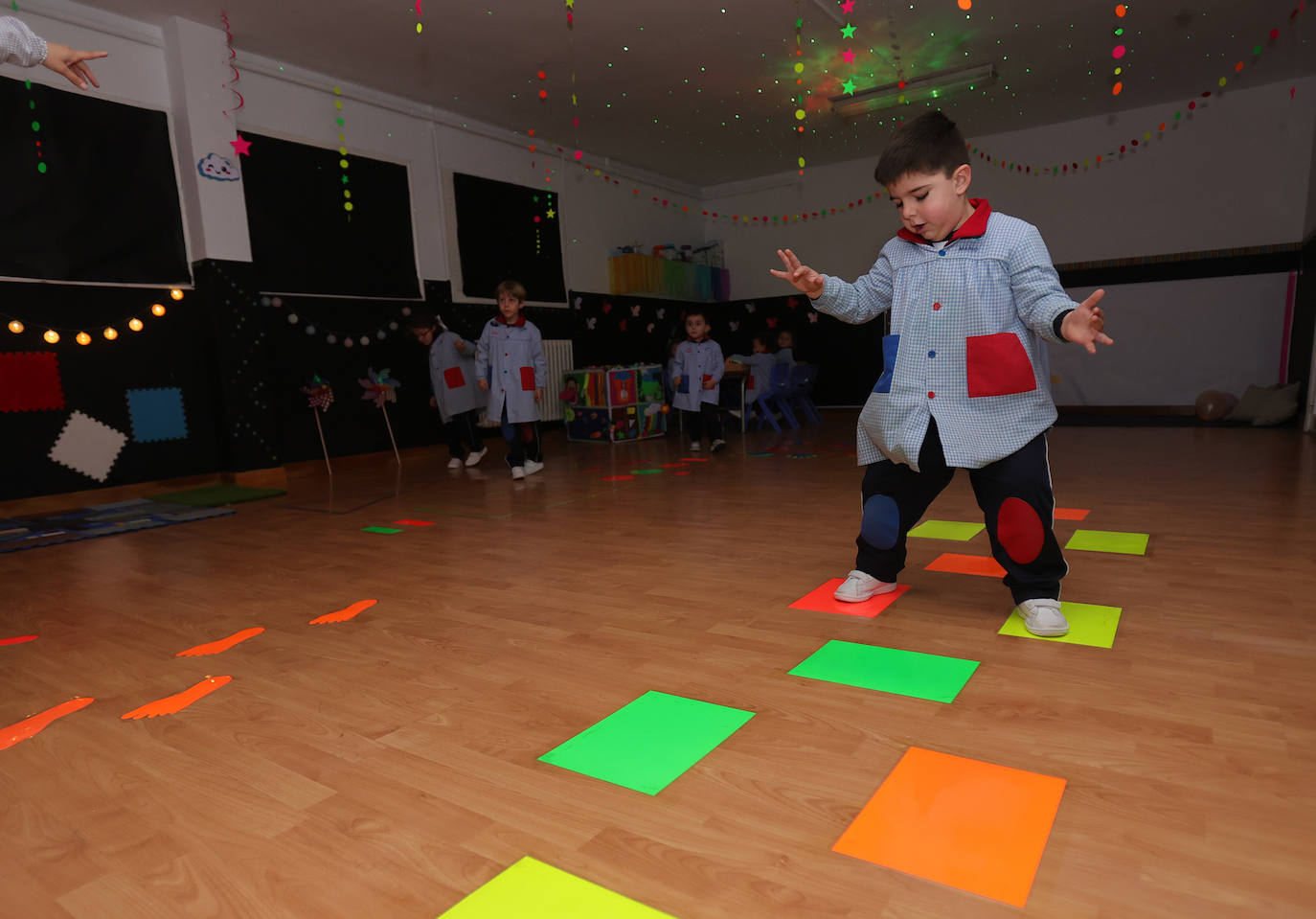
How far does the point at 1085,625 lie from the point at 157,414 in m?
5.08

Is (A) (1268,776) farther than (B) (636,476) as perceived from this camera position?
No

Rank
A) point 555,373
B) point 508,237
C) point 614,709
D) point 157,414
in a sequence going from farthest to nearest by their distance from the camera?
point 555,373 < point 508,237 < point 157,414 < point 614,709

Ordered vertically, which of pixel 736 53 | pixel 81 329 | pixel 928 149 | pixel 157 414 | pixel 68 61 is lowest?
pixel 157 414

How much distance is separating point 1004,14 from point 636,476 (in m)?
3.77

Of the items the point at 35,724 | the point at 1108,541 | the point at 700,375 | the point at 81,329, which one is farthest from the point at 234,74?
the point at 1108,541

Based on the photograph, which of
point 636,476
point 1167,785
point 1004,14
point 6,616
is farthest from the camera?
point 1004,14

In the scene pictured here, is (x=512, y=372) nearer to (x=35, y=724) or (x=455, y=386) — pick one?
(x=455, y=386)

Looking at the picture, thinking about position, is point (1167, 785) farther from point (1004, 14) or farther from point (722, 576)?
point (1004, 14)

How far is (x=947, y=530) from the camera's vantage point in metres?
2.72

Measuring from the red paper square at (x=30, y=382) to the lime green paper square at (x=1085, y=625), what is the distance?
494 cm

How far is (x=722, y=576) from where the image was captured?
2.29m

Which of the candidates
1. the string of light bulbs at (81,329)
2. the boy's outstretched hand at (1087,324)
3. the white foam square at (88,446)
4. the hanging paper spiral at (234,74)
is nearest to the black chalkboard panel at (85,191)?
the string of light bulbs at (81,329)

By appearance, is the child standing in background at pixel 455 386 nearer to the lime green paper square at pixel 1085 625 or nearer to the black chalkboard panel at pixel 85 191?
the black chalkboard panel at pixel 85 191

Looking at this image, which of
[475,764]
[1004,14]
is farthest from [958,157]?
[1004,14]
